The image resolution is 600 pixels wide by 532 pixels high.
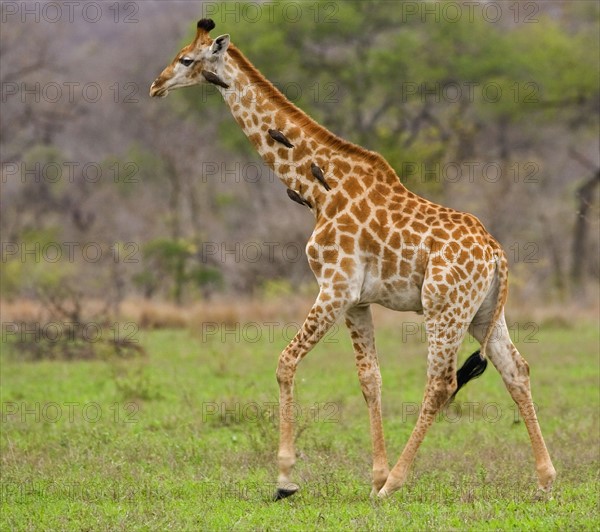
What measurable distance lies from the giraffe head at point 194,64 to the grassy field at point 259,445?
2.83 metres

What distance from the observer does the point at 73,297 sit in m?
16.9

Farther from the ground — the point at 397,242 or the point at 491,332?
the point at 397,242

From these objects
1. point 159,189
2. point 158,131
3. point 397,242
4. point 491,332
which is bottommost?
point 159,189

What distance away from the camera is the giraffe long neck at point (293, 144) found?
7820 mm

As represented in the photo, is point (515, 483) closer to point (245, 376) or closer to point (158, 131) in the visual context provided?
point (245, 376)

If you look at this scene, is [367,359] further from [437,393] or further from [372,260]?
[372,260]

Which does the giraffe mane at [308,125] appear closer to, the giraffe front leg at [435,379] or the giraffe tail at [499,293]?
the giraffe tail at [499,293]

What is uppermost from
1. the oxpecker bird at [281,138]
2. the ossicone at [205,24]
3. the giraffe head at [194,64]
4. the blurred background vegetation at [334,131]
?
the ossicone at [205,24]

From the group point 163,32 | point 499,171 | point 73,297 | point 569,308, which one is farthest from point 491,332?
point 163,32

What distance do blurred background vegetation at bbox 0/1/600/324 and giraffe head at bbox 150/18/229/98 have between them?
49.2 feet

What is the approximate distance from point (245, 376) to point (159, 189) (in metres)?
22.8

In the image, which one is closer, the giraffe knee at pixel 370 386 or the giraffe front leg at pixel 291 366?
the giraffe front leg at pixel 291 366

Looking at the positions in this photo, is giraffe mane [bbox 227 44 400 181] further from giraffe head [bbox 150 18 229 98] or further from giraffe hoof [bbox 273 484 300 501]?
giraffe hoof [bbox 273 484 300 501]

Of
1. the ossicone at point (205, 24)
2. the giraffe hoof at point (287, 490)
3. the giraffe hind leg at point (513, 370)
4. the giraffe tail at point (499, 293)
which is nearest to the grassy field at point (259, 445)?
the giraffe hoof at point (287, 490)
